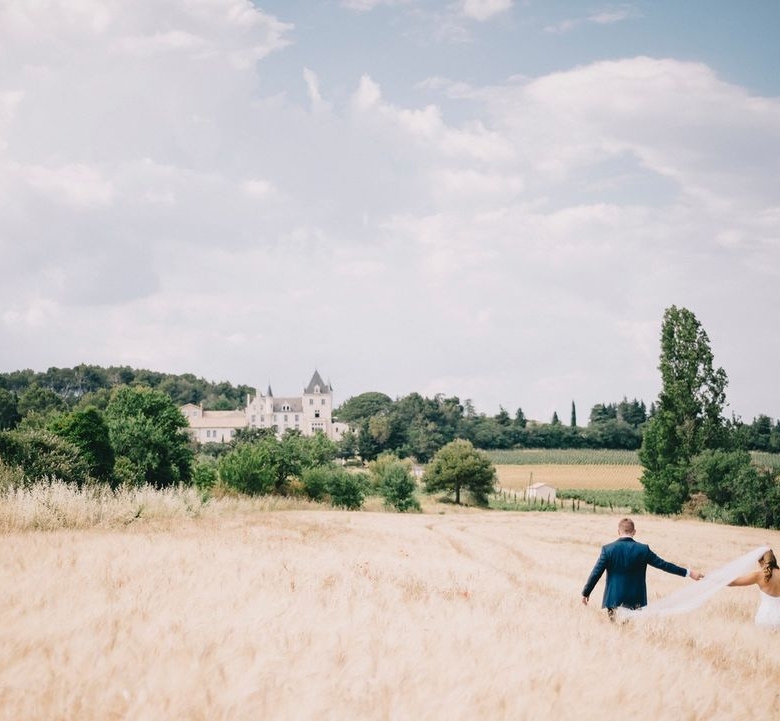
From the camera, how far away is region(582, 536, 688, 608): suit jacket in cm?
992

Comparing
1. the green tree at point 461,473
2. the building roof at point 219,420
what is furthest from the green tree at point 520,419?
the green tree at point 461,473

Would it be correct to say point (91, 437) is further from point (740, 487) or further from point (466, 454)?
point (740, 487)

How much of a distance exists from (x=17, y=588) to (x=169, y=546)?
5501mm

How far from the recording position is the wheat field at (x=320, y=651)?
386cm

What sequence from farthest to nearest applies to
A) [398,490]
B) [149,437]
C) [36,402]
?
[36,402] < [398,490] < [149,437]

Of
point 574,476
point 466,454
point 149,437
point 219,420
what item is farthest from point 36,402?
point 574,476

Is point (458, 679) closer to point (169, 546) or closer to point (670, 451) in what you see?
point (169, 546)

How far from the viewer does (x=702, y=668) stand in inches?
232

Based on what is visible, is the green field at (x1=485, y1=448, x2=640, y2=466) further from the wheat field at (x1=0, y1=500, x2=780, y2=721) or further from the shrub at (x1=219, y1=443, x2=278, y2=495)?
the wheat field at (x1=0, y1=500, x2=780, y2=721)

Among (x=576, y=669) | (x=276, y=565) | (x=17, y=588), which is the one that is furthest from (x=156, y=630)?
(x=276, y=565)

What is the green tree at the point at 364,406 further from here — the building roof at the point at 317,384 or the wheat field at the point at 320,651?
the wheat field at the point at 320,651

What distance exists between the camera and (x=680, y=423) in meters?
57.8

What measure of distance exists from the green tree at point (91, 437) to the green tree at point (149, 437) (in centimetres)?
315

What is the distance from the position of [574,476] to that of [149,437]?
7295 cm
